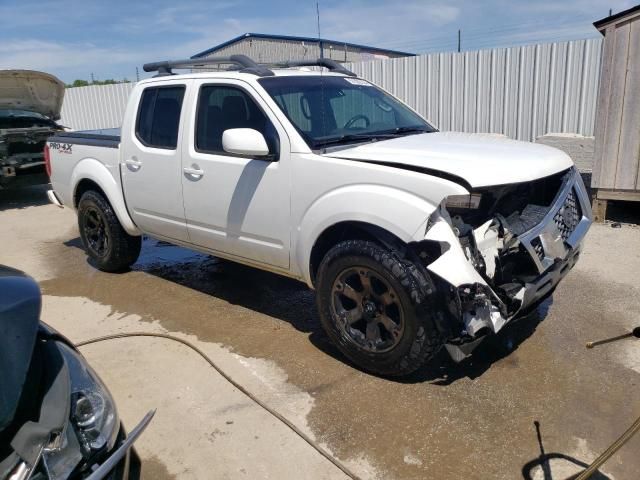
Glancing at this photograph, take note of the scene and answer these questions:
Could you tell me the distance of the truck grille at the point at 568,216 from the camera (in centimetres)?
346

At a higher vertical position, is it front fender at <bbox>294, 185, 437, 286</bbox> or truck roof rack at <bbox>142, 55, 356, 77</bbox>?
truck roof rack at <bbox>142, 55, 356, 77</bbox>

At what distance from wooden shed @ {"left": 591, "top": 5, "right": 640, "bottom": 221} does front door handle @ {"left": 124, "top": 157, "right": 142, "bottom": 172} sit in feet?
17.6

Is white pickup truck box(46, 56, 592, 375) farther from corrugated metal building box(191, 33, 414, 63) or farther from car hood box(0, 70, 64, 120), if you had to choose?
corrugated metal building box(191, 33, 414, 63)

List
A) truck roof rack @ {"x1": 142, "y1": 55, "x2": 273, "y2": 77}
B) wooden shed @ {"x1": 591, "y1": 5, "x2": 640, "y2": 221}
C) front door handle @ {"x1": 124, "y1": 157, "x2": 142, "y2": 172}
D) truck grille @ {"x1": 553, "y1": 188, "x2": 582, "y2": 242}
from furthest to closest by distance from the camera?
wooden shed @ {"x1": 591, "y1": 5, "x2": 640, "y2": 221}
front door handle @ {"x1": 124, "y1": 157, "x2": 142, "y2": 172}
truck roof rack @ {"x1": 142, "y1": 55, "x2": 273, "y2": 77}
truck grille @ {"x1": 553, "y1": 188, "x2": 582, "y2": 242}

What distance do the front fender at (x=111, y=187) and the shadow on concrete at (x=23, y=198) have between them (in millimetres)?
5759

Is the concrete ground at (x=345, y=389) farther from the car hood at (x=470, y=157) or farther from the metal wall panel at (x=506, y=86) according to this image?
the metal wall panel at (x=506, y=86)

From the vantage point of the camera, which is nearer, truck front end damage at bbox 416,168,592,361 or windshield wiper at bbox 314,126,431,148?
truck front end damage at bbox 416,168,592,361

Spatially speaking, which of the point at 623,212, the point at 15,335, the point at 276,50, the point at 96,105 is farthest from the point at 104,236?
the point at 96,105

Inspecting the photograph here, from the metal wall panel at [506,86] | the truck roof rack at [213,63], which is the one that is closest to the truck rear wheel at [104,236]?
the truck roof rack at [213,63]

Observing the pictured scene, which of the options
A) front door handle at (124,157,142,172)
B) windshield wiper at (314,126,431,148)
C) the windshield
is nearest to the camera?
windshield wiper at (314,126,431,148)

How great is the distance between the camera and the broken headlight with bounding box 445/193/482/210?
3.09m

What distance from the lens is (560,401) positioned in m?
3.28

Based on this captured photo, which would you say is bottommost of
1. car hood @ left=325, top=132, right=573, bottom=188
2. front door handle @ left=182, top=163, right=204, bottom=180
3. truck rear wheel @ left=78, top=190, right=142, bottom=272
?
truck rear wheel @ left=78, top=190, right=142, bottom=272

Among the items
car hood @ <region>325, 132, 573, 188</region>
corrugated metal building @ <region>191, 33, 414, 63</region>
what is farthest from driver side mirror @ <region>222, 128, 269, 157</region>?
corrugated metal building @ <region>191, 33, 414, 63</region>
